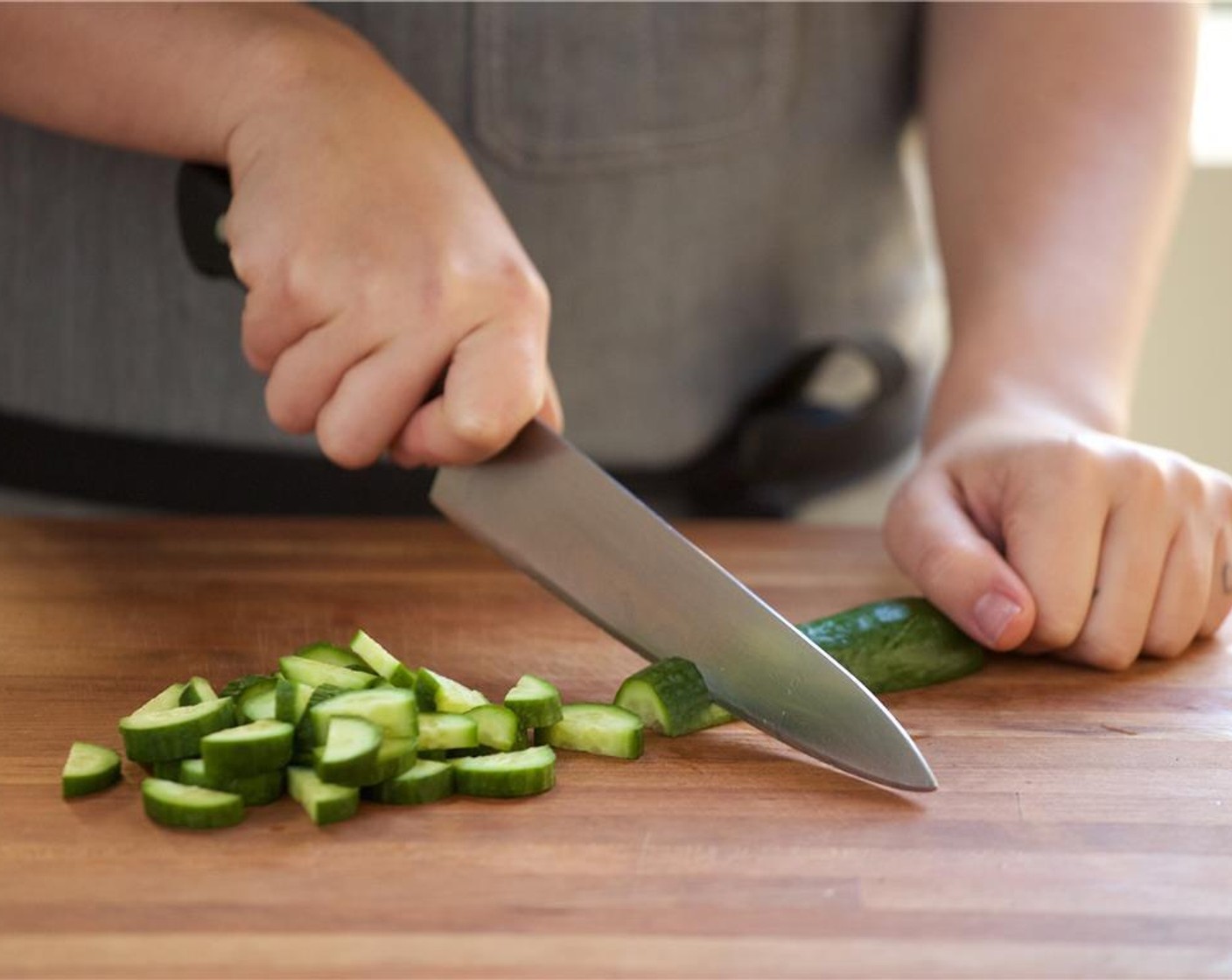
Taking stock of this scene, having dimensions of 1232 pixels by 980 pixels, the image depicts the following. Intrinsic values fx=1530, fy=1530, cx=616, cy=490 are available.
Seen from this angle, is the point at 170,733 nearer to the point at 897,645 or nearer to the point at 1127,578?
the point at 897,645

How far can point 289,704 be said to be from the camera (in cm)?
114

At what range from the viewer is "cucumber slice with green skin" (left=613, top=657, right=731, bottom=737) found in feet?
4.04

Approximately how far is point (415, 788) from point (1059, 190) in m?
1.09

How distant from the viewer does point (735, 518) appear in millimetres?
2045

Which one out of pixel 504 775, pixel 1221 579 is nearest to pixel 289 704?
pixel 504 775

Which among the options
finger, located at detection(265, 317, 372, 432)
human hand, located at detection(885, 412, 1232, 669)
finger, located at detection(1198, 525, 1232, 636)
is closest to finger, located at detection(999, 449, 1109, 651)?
human hand, located at detection(885, 412, 1232, 669)

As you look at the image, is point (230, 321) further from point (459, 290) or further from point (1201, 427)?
point (1201, 427)

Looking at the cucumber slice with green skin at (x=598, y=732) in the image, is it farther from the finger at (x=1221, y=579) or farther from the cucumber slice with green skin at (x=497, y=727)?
the finger at (x=1221, y=579)

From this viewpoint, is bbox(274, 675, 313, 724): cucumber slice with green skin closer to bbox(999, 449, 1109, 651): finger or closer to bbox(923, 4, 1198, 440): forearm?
bbox(999, 449, 1109, 651): finger

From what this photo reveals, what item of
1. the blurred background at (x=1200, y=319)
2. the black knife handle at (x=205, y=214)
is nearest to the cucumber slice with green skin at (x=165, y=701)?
the black knife handle at (x=205, y=214)

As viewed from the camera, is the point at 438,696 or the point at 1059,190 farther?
the point at 1059,190

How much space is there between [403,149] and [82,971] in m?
0.82

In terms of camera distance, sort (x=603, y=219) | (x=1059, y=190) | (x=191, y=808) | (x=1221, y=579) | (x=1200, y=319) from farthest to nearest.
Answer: (x=1200, y=319) < (x=603, y=219) < (x=1059, y=190) < (x=1221, y=579) < (x=191, y=808)

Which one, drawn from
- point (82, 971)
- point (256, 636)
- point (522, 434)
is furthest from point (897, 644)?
point (82, 971)
